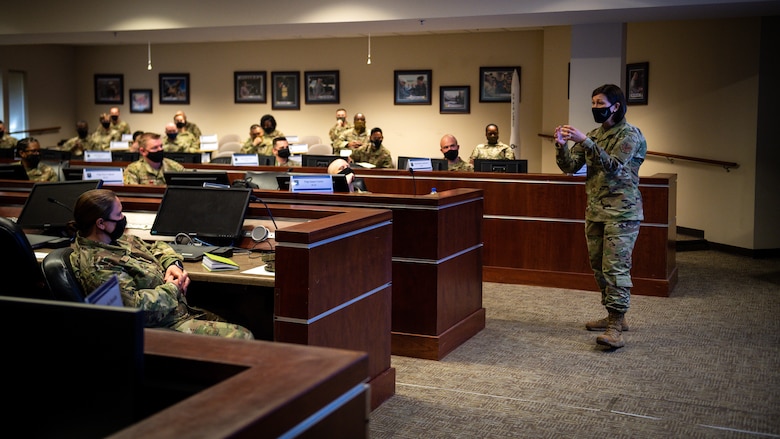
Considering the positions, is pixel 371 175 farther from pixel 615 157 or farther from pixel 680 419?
pixel 680 419

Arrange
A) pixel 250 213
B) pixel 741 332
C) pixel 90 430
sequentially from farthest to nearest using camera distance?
1. pixel 741 332
2. pixel 250 213
3. pixel 90 430

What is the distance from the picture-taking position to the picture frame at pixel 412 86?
13.9 m

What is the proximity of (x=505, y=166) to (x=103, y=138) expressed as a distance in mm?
9372

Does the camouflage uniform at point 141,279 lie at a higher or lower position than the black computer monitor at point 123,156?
lower

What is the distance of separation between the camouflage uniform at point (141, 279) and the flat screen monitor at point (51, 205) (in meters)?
1.38

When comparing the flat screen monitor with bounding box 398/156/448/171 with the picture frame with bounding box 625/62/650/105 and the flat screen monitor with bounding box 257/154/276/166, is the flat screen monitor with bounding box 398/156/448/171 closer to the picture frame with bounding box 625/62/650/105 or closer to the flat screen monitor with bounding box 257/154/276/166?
the flat screen monitor with bounding box 257/154/276/166

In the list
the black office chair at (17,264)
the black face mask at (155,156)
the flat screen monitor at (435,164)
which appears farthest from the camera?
the flat screen monitor at (435,164)

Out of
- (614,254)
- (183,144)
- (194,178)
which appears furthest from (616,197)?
(183,144)

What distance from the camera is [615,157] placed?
204 inches

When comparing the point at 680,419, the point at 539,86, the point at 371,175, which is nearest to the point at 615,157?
the point at 680,419

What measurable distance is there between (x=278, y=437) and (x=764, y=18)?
8861 mm

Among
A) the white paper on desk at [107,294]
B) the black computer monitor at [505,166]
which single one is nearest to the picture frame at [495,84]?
the black computer monitor at [505,166]

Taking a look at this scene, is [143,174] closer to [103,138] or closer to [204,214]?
A: [204,214]

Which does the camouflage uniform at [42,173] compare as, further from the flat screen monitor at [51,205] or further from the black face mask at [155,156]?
the flat screen monitor at [51,205]
